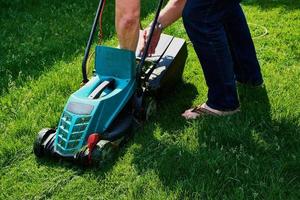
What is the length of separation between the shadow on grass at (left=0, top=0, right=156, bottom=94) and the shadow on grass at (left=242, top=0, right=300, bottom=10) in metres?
1.22

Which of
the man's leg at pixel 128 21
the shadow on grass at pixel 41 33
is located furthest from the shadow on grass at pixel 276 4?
the man's leg at pixel 128 21

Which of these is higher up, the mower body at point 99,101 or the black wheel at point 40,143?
the mower body at point 99,101

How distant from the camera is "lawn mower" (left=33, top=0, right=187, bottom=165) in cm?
316

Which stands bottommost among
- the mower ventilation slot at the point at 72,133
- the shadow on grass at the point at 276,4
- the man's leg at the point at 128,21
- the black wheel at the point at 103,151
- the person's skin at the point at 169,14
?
the shadow on grass at the point at 276,4

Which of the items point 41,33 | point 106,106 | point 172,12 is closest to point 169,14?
point 172,12

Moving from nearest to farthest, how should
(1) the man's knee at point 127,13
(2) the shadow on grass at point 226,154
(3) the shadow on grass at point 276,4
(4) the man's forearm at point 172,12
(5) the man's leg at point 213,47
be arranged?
(2) the shadow on grass at point 226,154 < (1) the man's knee at point 127,13 < (5) the man's leg at point 213,47 < (4) the man's forearm at point 172,12 < (3) the shadow on grass at point 276,4

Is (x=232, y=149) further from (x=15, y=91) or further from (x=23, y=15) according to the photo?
(x=23, y=15)

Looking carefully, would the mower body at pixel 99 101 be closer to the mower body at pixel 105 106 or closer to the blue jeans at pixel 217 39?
the mower body at pixel 105 106

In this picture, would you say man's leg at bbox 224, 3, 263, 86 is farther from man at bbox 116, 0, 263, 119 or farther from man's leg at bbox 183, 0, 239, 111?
man's leg at bbox 183, 0, 239, 111

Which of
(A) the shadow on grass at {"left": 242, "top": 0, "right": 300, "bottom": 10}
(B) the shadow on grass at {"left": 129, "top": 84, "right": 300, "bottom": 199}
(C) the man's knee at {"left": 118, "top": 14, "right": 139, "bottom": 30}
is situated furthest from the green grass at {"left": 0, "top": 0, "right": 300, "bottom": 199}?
(A) the shadow on grass at {"left": 242, "top": 0, "right": 300, "bottom": 10}

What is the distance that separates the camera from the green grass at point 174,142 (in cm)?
297

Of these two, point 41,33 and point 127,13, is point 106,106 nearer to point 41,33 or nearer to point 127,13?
point 127,13

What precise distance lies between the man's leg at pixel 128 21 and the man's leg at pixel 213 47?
330mm

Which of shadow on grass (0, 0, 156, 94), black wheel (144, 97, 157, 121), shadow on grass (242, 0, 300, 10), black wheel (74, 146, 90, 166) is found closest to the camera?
black wheel (74, 146, 90, 166)
